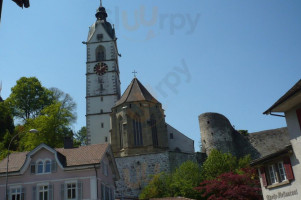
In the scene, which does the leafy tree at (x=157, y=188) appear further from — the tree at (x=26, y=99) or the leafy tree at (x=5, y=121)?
the tree at (x=26, y=99)

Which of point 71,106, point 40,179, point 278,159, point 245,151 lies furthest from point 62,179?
point 71,106

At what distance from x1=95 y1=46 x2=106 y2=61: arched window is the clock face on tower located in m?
1.30

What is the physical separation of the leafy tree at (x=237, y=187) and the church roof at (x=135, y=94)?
1875 centimetres

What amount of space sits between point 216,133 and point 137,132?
9.53 meters

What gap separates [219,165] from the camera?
36.2 meters

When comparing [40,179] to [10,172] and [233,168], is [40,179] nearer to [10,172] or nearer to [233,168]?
[10,172]

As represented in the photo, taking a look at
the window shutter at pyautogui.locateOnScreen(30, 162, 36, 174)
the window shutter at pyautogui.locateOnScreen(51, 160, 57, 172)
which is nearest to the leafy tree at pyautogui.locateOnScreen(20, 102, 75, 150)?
the window shutter at pyautogui.locateOnScreen(30, 162, 36, 174)

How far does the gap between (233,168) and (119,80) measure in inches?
1006

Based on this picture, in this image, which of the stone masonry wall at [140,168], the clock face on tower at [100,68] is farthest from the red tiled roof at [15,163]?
the clock face on tower at [100,68]

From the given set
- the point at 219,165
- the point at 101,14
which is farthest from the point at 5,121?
the point at 219,165

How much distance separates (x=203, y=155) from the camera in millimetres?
41906

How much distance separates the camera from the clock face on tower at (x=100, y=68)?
51.6 m

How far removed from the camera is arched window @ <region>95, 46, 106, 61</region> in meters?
53.3

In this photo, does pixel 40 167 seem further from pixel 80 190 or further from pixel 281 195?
pixel 281 195
